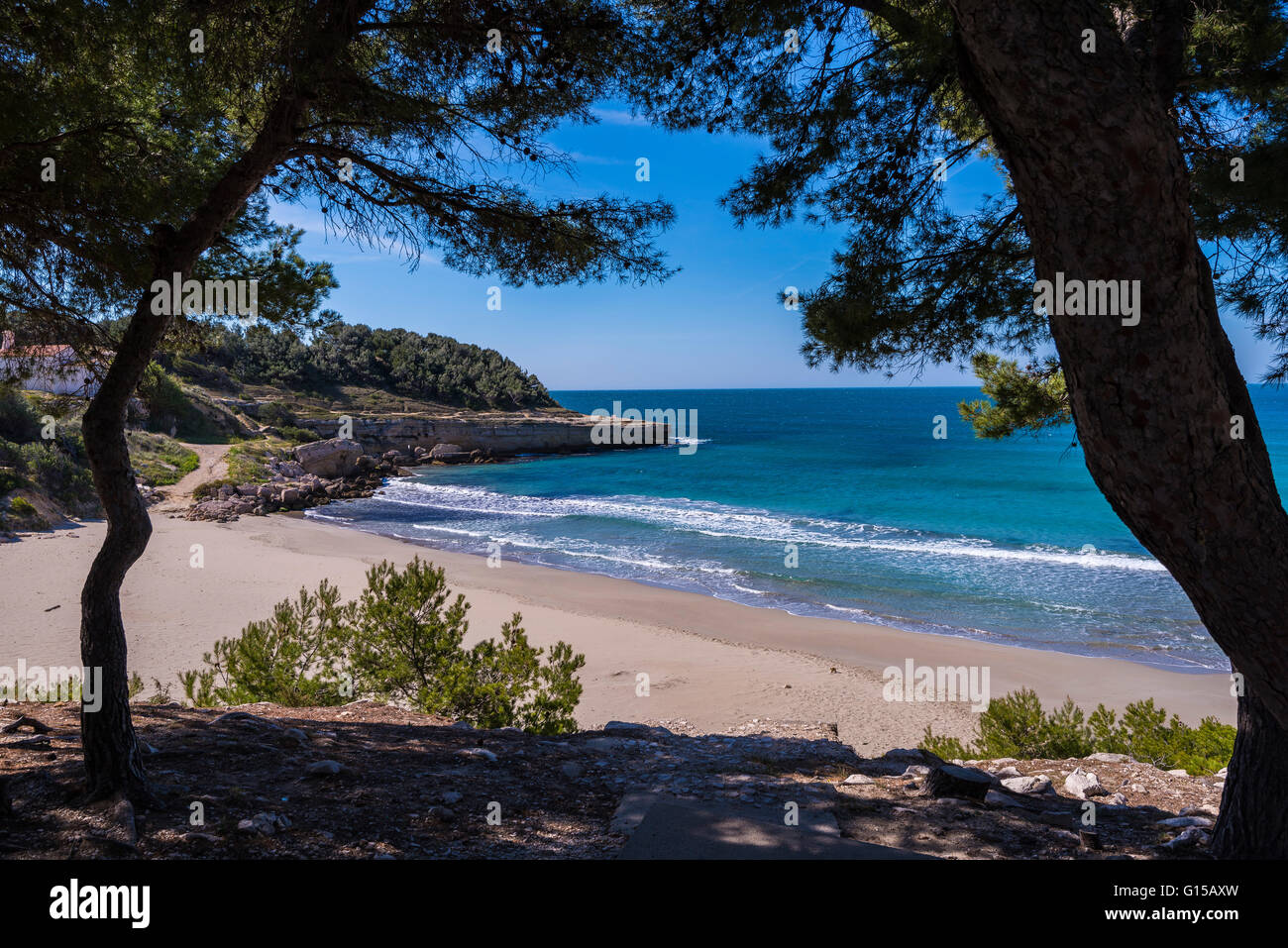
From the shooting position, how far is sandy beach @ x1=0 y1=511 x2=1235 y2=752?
9836 millimetres

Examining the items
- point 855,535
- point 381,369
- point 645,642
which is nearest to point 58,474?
point 645,642

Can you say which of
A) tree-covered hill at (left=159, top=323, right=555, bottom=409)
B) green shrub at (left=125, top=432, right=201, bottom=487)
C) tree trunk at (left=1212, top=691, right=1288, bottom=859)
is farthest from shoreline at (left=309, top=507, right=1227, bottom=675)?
tree-covered hill at (left=159, top=323, right=555, bottom=409)

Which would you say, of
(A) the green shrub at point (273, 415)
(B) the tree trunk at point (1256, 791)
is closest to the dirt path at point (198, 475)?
(A) the green shrub at point (273, 415)

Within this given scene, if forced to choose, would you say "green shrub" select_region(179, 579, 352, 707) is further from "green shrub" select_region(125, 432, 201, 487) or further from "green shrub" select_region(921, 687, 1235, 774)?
"green shrub" select_region(125, 432, 201, 487)

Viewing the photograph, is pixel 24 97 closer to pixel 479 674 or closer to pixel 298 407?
pixel 479 674

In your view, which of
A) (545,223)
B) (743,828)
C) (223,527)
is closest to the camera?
(743,828)

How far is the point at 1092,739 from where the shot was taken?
7391 mm

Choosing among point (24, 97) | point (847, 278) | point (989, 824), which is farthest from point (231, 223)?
point (989, 824)

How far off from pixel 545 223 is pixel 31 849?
444 cm

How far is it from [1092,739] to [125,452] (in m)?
9.15

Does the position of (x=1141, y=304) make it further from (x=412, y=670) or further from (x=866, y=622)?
(x=866, y=622)

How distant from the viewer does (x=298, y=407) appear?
157 ft

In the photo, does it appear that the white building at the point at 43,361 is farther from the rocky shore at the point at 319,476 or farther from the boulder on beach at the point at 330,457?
the boulder on beach at the point at 330,457

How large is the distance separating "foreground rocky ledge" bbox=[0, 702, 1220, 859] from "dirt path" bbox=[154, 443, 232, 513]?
2322 centimetres
